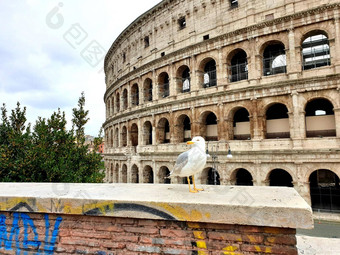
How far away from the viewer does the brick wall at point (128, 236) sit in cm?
266

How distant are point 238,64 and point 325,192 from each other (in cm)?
1090

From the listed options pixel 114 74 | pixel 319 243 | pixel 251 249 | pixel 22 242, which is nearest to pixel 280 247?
pixel 251 249

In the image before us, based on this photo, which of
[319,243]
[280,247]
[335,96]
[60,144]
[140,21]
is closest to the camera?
[280,247]

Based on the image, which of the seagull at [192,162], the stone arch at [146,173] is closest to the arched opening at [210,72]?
the stone arch at [146,173]

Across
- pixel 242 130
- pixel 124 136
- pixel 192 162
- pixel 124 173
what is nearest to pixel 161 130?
pixel 124 136

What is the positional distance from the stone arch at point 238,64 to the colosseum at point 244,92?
0.25 ft

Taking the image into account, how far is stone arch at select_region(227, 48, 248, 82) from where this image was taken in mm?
16780

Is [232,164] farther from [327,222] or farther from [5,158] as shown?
[5,158]

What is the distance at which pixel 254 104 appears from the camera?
15281mm

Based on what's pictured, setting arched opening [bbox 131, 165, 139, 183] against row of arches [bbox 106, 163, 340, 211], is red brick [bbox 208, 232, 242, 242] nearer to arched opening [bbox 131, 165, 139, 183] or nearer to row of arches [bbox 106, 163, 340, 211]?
row of arches [bbox 106, 163, 340, 211]

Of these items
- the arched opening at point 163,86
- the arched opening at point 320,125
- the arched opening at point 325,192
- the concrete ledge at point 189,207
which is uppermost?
the arched opening at point 163,86

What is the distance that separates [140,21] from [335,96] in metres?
17.9

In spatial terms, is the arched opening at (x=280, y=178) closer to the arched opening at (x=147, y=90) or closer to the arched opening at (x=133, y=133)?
the arched opening at (x=147, y=90)

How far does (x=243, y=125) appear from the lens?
1684cm
